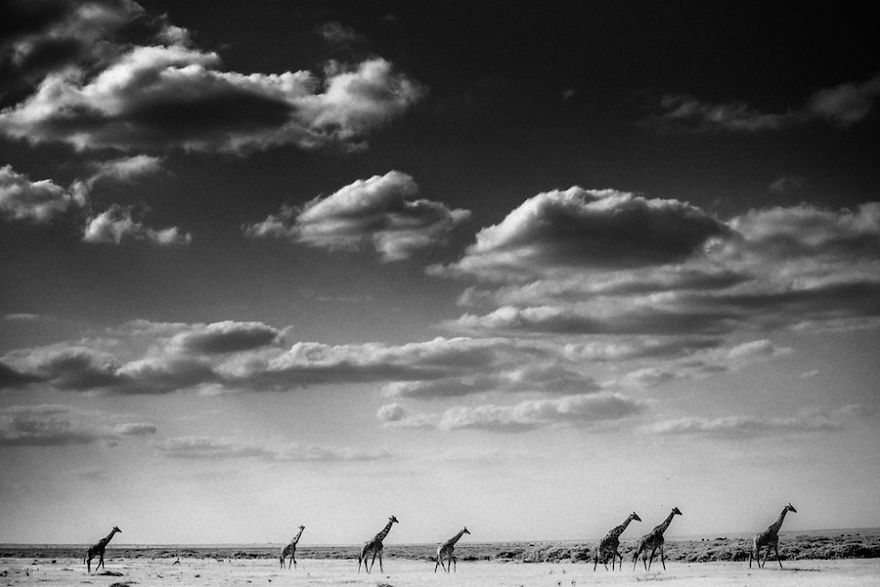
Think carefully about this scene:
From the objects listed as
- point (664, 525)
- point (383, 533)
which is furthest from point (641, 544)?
point (383, 533)

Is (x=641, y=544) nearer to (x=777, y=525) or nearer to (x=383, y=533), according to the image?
(x=777, y=525)

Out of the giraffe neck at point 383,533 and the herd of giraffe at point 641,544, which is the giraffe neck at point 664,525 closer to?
the herd of giraffe at point 641,544

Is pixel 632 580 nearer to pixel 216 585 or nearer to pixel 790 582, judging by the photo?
pixel 790 582

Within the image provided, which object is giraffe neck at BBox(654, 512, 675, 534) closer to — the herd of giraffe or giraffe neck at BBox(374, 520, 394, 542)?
the herd of giraffe

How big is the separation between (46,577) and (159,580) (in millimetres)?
7746

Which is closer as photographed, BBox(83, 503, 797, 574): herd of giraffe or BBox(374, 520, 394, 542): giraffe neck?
BBox(83, 503, 797, 574): herd of giraffe

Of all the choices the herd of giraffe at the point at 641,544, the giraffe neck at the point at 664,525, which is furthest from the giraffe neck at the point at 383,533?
the giraffe neck at the point at 664,525

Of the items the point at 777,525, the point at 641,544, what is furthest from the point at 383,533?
the point at 777,525

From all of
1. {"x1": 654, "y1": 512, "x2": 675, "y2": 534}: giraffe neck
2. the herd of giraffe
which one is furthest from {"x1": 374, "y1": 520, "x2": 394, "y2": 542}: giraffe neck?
{"x1": 654, "y1": 512, "x2": 675, "y2": 534}: giraffe neck

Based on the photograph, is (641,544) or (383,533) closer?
(641,544)

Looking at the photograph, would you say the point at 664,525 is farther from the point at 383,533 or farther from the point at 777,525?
the point at 383,533

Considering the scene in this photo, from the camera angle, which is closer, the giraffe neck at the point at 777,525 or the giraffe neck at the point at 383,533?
the giraffe neck at the point at 777,525

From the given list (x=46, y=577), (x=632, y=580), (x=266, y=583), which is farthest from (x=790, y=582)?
(x=46, y=577)

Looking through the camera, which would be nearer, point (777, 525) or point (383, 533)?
point (777, 525)
